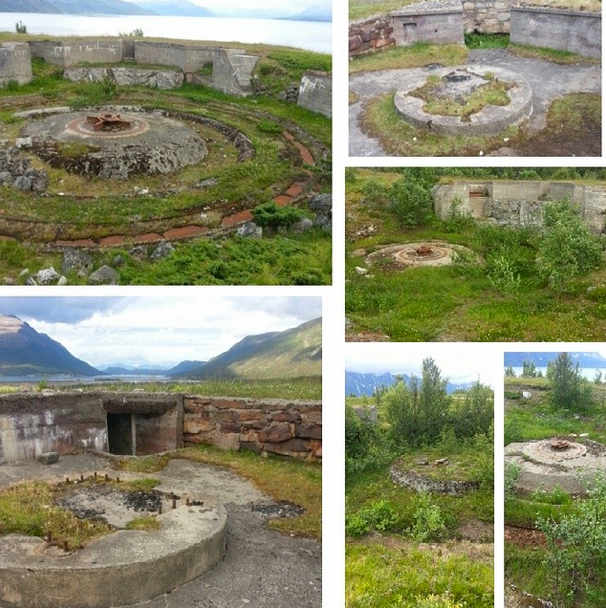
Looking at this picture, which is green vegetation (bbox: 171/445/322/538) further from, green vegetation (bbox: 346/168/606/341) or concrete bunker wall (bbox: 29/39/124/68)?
concrete bunker wall (bbox: 29/39/124/68)

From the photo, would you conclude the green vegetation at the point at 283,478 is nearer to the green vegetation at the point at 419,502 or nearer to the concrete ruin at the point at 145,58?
the green vegetation at the point at 419,502

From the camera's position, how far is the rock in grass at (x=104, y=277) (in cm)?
718

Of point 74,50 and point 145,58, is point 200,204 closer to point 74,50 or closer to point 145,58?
point 145,58

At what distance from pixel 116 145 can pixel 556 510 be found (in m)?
6.26

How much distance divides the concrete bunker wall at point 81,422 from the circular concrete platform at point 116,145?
2.60 m

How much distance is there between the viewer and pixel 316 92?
36.1 ft

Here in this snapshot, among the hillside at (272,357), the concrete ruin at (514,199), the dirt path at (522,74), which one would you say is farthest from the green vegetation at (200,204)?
the concrete ruin at (514,199)

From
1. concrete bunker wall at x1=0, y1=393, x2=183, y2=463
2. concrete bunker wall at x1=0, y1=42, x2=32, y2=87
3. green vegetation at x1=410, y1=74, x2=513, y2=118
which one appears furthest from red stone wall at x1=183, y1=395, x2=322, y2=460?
concrete bunker wall at x1=0, y1=42, x2=32, y2=87

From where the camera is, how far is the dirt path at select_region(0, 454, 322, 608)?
5.49 m

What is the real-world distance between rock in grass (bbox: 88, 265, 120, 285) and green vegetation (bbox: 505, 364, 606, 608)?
3.68 meters

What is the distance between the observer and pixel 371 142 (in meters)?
6.82

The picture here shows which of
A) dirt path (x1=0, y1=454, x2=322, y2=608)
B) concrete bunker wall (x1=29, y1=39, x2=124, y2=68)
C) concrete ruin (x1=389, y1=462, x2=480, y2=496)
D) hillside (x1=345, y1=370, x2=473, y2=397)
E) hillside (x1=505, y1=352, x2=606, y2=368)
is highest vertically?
concrete bunker wall (x1=29, y1=39, x2=124, y2=68)

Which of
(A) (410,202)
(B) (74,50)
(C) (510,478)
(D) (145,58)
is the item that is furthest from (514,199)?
(B) (74,50)

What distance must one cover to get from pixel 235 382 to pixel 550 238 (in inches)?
147
